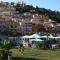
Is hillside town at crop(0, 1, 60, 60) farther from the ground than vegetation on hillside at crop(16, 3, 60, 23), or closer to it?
closer to it

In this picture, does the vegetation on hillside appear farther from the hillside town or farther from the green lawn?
the green lawn

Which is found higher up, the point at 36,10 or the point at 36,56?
the point at 36,10

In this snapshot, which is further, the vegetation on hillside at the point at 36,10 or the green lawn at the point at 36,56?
the vegetation on hillside at the point at 36,10

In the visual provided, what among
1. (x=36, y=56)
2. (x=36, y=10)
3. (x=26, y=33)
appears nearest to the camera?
(x=36, y=56)

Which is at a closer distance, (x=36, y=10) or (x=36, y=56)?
(x=36, y=56)

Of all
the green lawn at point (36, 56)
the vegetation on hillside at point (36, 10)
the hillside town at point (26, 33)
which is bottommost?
the green lawn at point (36, 56)

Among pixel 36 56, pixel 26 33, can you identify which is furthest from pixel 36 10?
pixel 36 56

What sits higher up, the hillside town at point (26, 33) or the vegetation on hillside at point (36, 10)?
the vegetation on hillside at point (36, 10)

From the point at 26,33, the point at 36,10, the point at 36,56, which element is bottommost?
the point at 36,56

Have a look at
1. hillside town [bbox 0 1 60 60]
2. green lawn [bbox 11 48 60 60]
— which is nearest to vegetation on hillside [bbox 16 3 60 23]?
hillside town [bbox 0 1 60 60]

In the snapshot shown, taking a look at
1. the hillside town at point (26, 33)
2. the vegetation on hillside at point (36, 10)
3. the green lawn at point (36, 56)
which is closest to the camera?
the green lawn at point (36, 56)

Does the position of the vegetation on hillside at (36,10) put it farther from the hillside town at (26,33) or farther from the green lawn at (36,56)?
the green lawn at (36,56)

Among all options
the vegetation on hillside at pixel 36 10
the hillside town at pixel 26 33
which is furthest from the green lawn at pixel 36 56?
the vegetation on hillside at pixel 36 10

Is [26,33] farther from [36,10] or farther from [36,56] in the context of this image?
[36,10]
